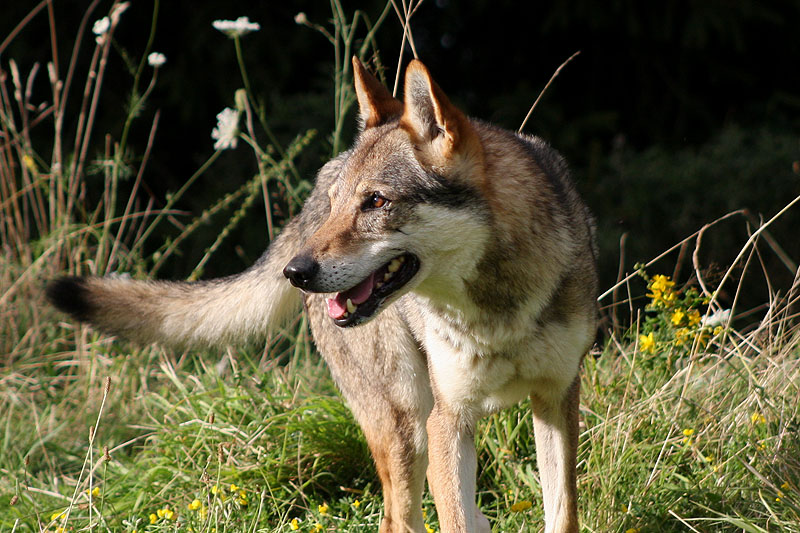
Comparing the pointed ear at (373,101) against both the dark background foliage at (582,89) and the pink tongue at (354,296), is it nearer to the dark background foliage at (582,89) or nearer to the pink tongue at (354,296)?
the pink tongue at (354,296)

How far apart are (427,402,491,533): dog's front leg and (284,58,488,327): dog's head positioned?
0.51 meters

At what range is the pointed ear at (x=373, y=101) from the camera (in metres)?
3.40

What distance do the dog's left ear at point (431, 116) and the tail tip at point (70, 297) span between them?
1645 mm

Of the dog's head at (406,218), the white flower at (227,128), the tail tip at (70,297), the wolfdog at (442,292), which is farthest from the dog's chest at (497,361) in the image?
the white flower at (227,128)

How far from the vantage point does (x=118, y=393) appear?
16.1 feet

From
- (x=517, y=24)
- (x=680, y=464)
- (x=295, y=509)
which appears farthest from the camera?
(x=517, y=24)

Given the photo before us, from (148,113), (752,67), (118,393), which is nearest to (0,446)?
(118,393)

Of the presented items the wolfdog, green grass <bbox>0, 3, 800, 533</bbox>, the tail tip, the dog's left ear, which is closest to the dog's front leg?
the wolfdog

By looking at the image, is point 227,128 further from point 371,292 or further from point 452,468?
point 452,468

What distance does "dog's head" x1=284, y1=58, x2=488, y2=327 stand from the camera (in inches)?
116

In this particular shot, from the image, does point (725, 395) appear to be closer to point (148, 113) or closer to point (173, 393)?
point (173, 393)

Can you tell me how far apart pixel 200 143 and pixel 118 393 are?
4593 mm

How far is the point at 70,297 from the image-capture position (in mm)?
3760

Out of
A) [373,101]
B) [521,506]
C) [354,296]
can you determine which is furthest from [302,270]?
Result: [521,506]
